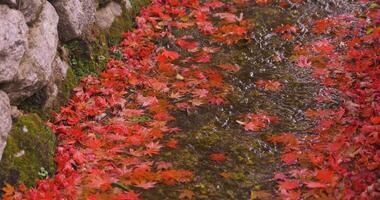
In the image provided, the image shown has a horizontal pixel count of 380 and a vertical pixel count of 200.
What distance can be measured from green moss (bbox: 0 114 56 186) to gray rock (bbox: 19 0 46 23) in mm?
1660

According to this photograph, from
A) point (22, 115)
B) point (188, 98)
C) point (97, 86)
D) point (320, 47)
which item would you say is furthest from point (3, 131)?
point (320, 47)

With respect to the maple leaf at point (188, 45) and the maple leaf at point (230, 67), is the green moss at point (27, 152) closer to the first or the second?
the maple leaf at point (230, 67)

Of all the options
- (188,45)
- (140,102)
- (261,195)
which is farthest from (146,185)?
(188,45)

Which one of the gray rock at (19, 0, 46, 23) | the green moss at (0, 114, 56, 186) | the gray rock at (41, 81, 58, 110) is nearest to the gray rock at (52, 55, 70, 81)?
the gray rock at (41, 81, 58, 110)

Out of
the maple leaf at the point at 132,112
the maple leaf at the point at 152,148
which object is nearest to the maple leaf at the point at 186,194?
the maple leaf at the point at 152,148

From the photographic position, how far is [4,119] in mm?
6879

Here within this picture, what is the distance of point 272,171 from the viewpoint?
24.6 feet

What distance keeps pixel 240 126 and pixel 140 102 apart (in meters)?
1.94

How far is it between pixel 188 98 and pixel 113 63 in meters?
1.93

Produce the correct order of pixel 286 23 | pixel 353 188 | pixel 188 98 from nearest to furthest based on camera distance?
1. pixel 353 188
2. pixel 188 98
3. pixel 286 23

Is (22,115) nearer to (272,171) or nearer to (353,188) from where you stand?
(272,171)

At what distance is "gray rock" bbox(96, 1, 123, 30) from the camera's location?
1062 cm

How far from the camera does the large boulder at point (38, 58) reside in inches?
298

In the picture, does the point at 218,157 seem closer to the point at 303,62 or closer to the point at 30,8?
the point at 303,62
